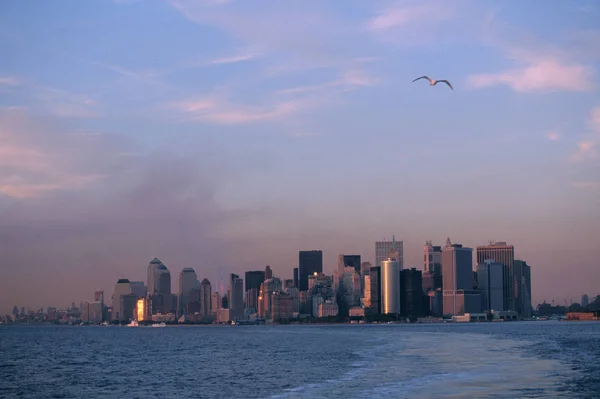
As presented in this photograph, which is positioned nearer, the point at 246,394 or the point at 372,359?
the point at 246,394

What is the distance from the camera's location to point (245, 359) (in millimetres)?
119625

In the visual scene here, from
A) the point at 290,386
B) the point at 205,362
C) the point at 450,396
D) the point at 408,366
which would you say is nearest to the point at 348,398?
the point at 450,396

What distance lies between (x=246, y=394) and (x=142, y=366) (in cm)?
4259

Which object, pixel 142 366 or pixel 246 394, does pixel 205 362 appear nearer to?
pixel 142 366

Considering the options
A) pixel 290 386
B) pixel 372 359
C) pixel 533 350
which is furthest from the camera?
pixel 533 350

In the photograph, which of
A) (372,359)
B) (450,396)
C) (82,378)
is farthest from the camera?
(372,359)

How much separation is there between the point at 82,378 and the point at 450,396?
147 ft

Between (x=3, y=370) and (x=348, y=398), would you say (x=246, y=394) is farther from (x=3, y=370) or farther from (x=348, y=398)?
(x=3, y=370)

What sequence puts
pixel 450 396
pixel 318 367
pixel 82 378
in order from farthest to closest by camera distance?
pixel 318 367 → pixel 82 378 → pixel 450 396

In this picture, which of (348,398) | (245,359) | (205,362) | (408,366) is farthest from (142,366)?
(348,398)

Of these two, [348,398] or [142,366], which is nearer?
[348,398]

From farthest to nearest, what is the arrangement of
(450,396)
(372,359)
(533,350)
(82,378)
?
(533,350)
(372,359)
(82,378)
(450,396)

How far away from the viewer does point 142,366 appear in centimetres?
10844

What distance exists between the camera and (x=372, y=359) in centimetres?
10800
